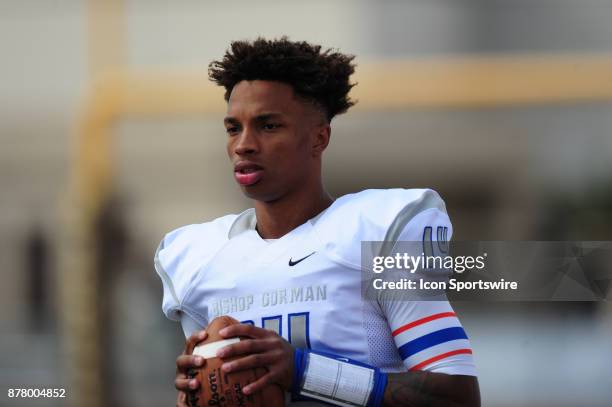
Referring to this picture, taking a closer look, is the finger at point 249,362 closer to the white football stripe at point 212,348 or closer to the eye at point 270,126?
the white football stripe at point 212,348

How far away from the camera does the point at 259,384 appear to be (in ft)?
4.87

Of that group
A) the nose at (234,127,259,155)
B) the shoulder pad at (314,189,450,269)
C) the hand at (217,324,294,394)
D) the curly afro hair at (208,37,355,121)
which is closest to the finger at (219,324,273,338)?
the hand at (217,324,294,394)

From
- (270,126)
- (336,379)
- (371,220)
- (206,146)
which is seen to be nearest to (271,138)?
(270,126)

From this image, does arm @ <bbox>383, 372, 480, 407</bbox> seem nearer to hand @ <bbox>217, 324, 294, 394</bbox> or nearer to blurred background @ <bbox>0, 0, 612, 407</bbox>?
hand @ <bbox>217, 324, 294, 394</bbox>

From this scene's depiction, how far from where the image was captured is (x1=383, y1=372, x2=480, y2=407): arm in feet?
5.03

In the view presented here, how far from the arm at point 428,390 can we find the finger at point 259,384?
0.20 metres

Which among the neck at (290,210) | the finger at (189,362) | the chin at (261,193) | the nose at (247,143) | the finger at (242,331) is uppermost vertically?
the nose at (247,143)

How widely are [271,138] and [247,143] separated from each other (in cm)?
4

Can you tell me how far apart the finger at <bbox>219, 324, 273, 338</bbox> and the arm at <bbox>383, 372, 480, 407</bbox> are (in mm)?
232

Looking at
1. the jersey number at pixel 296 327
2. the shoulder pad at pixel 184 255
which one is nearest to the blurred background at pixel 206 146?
the shoulder pad at pixel 184 255

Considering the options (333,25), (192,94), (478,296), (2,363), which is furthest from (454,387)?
(192,94)

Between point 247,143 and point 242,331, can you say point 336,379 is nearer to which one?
point 242,331

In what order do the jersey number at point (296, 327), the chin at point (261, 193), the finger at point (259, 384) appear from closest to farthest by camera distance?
the finger at point (259, 384) < the jersey number at point (296, 327) < the chin at point (261, 193)

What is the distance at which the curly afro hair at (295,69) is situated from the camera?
168 centimetres
